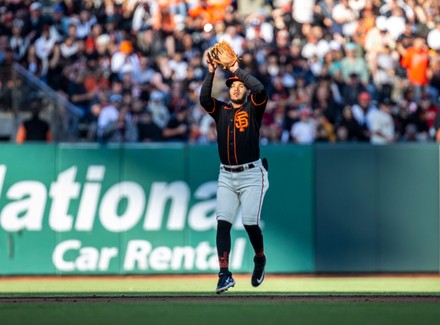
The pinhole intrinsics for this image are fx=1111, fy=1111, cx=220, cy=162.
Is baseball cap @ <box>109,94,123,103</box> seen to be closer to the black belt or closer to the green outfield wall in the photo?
the green outfield wall

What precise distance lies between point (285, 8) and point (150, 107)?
4.47m

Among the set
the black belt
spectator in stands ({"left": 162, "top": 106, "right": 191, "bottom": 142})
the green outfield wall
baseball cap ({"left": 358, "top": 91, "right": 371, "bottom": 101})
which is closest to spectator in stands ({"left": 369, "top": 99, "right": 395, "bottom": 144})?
baseball cap ({"left": 358, "top": 91, "right": 371, "bottom": 101})

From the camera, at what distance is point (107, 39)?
20.0 metres

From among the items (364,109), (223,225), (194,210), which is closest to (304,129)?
(364,109)

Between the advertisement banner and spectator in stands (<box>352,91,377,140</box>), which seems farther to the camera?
spectator in stands (<box>352,91,377,140</box>)

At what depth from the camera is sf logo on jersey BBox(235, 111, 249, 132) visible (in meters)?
10.7

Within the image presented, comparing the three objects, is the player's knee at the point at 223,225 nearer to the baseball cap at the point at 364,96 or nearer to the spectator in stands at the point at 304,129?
the spectator in stands at the point at 304,129

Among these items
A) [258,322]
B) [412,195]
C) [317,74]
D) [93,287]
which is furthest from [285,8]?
A: [258,322]

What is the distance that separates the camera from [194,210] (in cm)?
1455

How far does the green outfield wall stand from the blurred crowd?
268 centimetres

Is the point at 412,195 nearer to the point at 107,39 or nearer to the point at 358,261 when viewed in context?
the point at 358,261

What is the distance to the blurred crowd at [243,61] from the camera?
58.4ft

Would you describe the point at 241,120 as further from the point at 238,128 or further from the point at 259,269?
the point at 259,269

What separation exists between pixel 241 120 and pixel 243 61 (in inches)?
333
